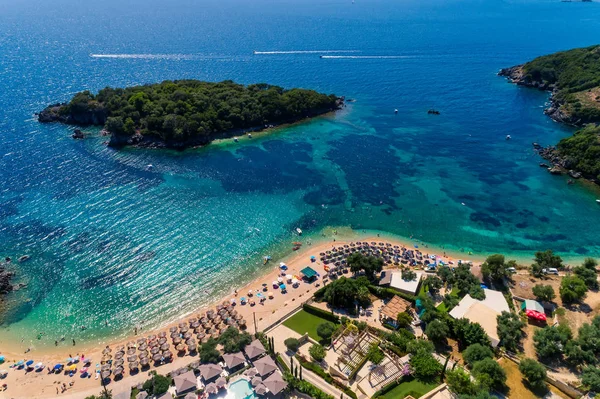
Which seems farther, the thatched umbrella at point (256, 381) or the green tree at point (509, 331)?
the green tree at point (509, 331)

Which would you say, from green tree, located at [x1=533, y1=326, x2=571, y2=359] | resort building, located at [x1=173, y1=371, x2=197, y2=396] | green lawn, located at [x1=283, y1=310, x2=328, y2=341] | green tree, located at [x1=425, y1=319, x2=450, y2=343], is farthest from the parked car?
resort building, located at [x1=173, y1=371, x2=197, y2=396]

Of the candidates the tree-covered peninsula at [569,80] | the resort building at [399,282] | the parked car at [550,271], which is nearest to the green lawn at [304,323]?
the resort building at [399,282]

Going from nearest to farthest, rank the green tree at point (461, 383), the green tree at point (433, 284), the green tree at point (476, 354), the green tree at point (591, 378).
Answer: the green tree at point (461, 383) → the green tree at point (591, 378) → the green tree at point (476, 354) → the green tree at point (433, 284)

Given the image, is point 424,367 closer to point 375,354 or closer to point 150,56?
point 375,354

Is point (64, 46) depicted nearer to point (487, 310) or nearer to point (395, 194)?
point (395, 194)

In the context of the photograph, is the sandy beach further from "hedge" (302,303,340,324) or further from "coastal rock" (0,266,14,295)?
"coastal rock" (0,266,14,295)

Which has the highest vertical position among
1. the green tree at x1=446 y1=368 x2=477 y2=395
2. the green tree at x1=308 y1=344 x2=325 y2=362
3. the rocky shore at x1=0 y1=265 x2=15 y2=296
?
the green tree at x1=446 y1=368 x2=477 y2=395

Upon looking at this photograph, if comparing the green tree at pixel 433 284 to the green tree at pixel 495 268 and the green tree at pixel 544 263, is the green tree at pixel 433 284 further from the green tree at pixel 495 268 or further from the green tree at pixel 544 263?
the green tree at pixel 544 263
